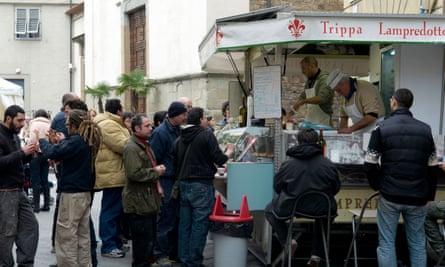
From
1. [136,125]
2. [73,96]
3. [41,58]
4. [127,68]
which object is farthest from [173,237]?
[41,58]

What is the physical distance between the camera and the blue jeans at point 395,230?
6.43 meters

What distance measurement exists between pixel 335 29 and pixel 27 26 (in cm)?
2921

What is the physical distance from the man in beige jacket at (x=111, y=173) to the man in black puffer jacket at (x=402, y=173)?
3.12m

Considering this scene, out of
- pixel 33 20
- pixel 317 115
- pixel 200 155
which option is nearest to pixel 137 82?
pixel 317 115

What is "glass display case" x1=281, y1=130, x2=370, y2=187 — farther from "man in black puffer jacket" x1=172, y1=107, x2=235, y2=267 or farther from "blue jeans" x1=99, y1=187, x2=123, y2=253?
"blue jeans" x1=99, y1=187, x2=123, y2=253

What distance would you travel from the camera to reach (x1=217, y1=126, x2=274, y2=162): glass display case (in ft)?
25.3

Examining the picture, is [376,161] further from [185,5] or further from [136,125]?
[185,5]

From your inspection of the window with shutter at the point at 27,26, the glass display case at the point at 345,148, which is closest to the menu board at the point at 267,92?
the glass display case at the point at 345,148

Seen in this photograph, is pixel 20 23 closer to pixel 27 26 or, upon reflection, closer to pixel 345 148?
pixel 27 26

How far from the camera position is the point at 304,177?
6770 millimetres

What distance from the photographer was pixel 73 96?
8.59 m

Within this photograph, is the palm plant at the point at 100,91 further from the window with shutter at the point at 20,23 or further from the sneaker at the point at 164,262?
the sneaker at the point at 164,262

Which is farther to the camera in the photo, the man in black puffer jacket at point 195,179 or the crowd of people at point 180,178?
the man in black puffer jacket at point 195,179

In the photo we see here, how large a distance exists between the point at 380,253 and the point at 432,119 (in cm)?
236
